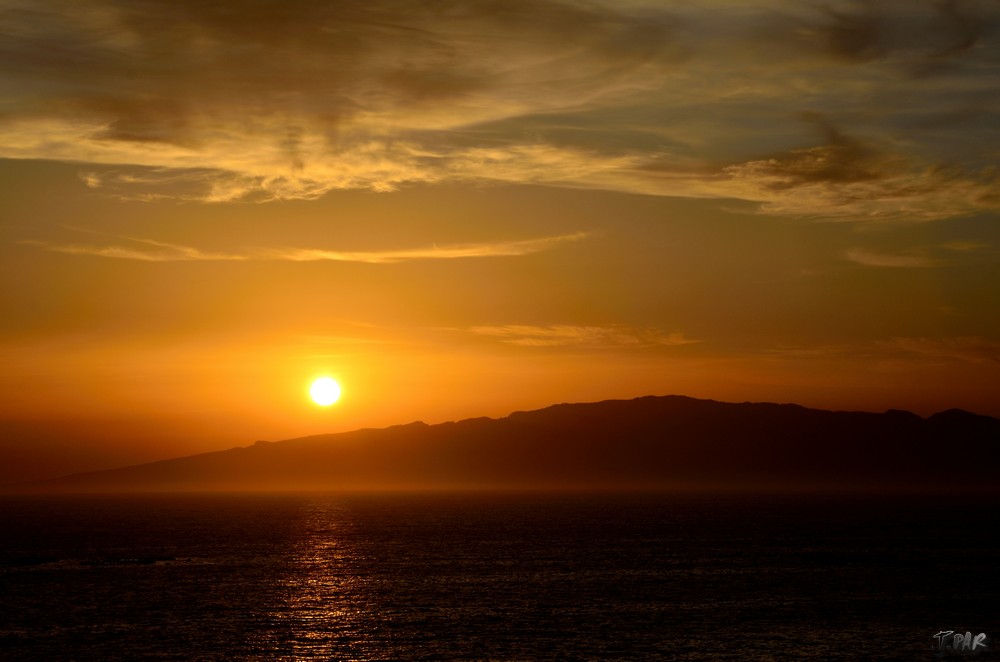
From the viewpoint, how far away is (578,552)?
147125 millimetres

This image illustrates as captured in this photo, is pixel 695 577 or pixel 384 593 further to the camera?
pixel 695 577

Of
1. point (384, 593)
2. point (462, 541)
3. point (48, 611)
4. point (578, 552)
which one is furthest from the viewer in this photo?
point (462, 541)

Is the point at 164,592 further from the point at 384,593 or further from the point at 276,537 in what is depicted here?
the point at 276,537

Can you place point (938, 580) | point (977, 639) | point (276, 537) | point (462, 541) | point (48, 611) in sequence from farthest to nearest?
1. point (276, 537)
2. point (462, 541)
3. point (938, 580)
4. point (48, 611)
5. point (977, 639)

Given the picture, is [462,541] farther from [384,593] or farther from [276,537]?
[384,593]

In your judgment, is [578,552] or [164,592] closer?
[164,592]

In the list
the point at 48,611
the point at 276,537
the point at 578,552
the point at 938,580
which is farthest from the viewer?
the point at 276,537

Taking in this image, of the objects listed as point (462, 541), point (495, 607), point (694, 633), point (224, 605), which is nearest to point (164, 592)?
point (224, 605)

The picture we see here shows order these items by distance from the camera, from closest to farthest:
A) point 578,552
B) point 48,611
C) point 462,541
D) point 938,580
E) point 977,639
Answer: point 977,639
point 48,611
point 938,580
point 578,552
point 462,541

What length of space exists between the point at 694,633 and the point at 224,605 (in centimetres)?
4287

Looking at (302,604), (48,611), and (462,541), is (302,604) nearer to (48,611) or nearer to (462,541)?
(48,611)

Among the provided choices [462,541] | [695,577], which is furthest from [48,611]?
[462,541]

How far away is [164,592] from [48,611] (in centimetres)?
1427

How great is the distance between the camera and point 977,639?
7438 cm
